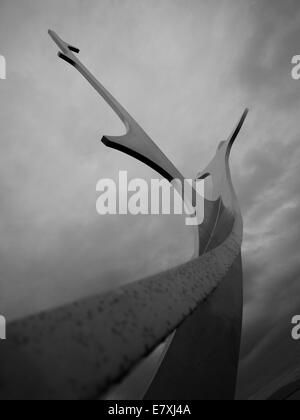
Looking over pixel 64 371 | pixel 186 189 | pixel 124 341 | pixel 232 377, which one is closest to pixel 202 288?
pixel 124 341

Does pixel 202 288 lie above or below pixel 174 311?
above

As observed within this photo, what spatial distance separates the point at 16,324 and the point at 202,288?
1.49 metres

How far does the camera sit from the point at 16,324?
1300 mm

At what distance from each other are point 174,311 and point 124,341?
0.50 metres

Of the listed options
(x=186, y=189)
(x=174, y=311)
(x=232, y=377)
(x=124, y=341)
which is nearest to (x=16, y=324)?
(x=124, y=341)
